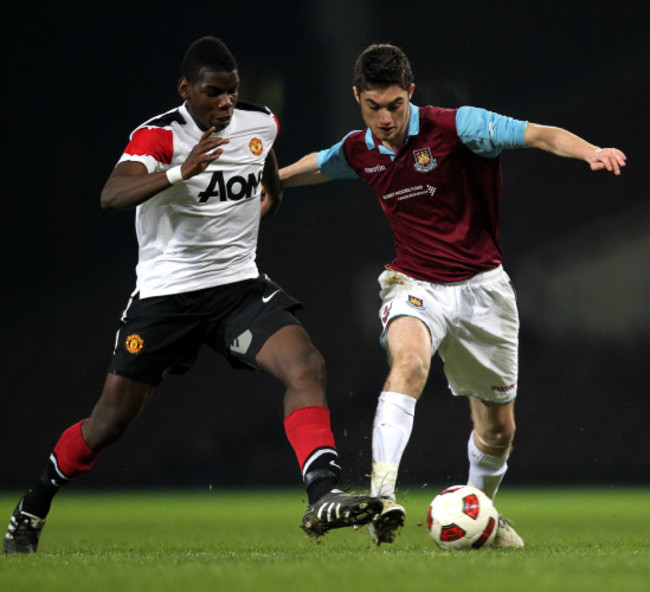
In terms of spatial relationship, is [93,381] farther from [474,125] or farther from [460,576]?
[460,576]

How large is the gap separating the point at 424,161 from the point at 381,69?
51 centimetres

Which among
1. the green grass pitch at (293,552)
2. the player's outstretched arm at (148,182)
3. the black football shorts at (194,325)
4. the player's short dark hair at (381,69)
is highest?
the player's short dark hair at (381,69)

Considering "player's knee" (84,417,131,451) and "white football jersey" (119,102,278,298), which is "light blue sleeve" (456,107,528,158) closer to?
"white football jersey" (119,102,278,298)

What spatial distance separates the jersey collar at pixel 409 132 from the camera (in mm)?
5055

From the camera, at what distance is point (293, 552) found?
174 inches

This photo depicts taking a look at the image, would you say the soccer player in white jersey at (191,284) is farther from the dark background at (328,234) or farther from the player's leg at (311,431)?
the dark background at (328,234)

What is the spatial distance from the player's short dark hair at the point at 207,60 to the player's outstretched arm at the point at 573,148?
4.35 ft

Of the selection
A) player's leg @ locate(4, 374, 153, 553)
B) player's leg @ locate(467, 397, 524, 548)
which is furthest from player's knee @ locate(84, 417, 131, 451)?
player's leg @ locate(467, 397, 524, 548)

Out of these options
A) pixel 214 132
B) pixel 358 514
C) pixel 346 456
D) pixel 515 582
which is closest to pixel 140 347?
pixel 214 132

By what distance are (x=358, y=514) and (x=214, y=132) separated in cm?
186

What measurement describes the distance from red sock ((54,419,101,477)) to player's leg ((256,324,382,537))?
2.89 ft

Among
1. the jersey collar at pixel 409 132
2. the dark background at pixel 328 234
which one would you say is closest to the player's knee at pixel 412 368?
the jersey collar at pixel 409 132

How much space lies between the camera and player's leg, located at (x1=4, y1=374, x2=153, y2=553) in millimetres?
4668

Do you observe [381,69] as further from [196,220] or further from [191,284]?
[191,284]
